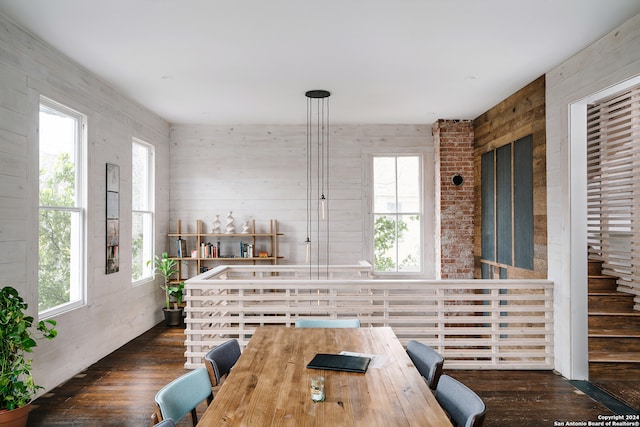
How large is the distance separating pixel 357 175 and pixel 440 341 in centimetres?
333

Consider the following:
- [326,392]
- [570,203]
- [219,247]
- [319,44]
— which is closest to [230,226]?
[219,247]

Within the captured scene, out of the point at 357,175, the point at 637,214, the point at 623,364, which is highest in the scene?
the point at 357,175

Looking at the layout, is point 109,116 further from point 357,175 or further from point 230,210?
point 357,175

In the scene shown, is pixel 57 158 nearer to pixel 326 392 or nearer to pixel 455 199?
pixel 326 392

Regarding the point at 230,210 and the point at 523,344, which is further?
the point at 230,210

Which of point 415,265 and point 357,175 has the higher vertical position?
point 357,175

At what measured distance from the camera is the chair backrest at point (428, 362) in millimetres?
2385

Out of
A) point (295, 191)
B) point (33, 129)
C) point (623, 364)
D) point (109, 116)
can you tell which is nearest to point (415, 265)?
point (295, 191)

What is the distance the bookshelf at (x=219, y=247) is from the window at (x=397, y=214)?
1.67 m

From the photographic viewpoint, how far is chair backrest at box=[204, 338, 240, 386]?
7.77ft

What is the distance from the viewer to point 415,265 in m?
7.01

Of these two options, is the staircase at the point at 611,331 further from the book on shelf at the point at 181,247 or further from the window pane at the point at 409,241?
the book on shelf at the point at 181,247

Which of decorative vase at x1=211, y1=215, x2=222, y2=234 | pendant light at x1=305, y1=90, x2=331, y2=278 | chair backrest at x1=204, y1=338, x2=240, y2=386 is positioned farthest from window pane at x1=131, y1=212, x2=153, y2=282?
chair backrest at x1=204, y1=338, x2=240, y2=386

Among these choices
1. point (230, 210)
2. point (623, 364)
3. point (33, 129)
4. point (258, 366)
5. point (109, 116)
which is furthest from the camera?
point (230, 210)
